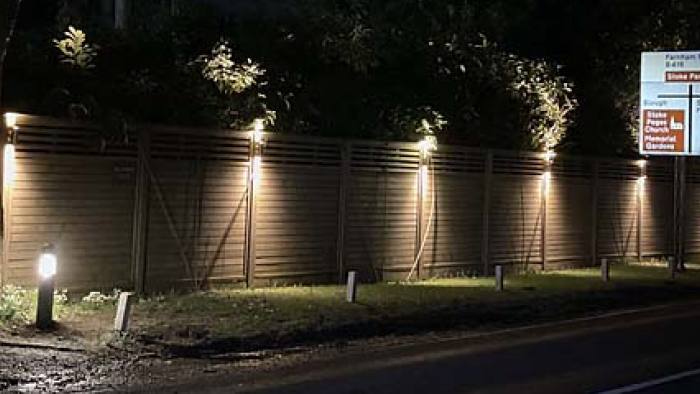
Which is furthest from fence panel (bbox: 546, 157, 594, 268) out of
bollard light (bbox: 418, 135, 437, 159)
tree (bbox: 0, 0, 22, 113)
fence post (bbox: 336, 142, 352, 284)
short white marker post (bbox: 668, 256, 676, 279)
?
tree (bbox: 0, 0, 22, 113)

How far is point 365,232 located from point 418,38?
7816 millimetres

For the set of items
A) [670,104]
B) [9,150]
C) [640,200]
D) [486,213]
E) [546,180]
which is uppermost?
[670,104]

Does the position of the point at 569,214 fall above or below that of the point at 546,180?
below

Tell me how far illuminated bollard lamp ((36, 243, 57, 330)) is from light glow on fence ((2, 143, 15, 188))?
1812mm

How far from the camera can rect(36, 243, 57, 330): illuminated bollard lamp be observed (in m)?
12.1

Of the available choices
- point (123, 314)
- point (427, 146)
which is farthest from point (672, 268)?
point (123, 314)

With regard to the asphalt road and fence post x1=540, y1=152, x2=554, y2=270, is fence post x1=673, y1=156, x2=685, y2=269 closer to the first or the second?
fence post x1=540, y1=152, x2=554, y2=270

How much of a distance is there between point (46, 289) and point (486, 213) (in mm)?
11269

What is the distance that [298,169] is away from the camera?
1759cm

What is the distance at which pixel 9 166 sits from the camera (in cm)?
1367

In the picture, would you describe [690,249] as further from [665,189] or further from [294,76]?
[294,76]

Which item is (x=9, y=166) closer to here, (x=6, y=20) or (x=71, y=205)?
(x=71, y=205)

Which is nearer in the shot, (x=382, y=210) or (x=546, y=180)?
(x=382, y=210)

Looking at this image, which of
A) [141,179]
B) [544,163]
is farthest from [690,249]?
[141,179]
